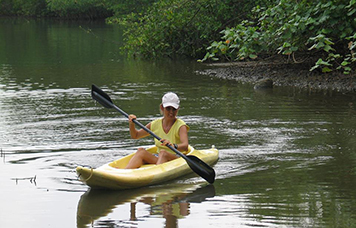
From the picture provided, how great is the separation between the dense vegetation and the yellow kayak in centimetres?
510

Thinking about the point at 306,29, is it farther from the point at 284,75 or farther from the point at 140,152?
the point at 140,152

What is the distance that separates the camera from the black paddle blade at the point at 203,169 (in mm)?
6824

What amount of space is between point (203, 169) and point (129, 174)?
0.80 m

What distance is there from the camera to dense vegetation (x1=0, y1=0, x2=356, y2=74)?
12383 millimetres

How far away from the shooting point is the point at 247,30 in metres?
13.7

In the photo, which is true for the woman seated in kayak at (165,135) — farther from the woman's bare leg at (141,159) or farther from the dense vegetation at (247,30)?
the dense vegetation at (247,30)

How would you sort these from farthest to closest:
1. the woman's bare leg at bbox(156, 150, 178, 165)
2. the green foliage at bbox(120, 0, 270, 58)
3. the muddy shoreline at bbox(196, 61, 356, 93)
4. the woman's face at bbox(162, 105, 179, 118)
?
the green foliage at bbox(120, 0, 270, 58)
the muddy shoreline at bbox(196, 61, 356, 93)
the woman's bare leg at bbox(156, 150, 178, 165)
the woman's face at bbox(162, 105, 179, 118)

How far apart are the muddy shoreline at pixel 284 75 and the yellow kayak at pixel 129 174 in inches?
287

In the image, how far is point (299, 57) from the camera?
15.4 metres

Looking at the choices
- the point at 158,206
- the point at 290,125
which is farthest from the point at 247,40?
the point at 158,206

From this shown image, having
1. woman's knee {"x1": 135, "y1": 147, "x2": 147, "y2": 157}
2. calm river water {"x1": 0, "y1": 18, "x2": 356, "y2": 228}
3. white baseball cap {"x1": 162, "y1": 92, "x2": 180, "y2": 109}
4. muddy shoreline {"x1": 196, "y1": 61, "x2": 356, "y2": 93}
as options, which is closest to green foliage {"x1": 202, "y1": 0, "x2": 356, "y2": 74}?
muddy shoreline {"x1": 196, "y1": 61, "x2": 356, "y2": 93}

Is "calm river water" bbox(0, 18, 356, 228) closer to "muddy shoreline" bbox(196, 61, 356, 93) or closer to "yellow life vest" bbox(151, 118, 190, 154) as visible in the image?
"yellow life vest" bbox(151, 118, 190, 154)

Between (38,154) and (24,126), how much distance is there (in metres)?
2.01

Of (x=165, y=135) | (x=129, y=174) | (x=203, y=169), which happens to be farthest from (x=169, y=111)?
(x=129, y=174)
